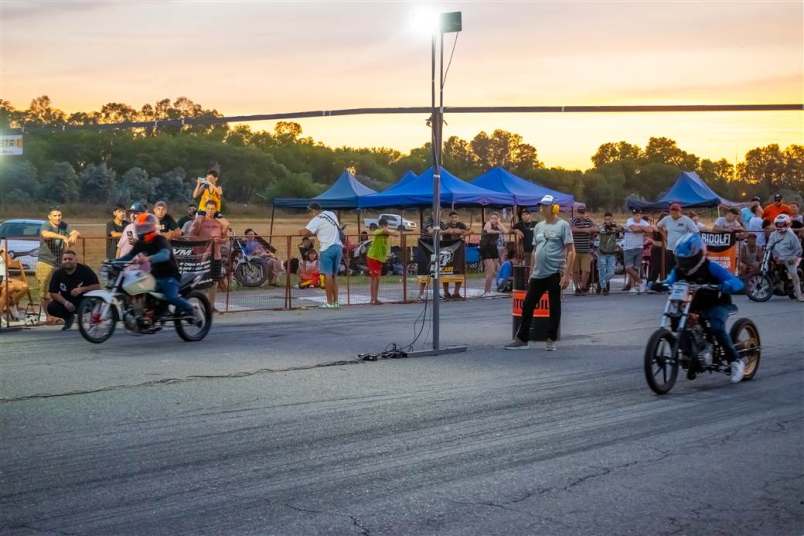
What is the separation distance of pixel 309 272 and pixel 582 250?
633 cm

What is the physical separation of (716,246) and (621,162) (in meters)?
89.0

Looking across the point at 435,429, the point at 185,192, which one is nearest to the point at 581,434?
the point at 435,429

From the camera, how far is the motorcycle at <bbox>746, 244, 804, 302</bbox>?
22391 millimetres

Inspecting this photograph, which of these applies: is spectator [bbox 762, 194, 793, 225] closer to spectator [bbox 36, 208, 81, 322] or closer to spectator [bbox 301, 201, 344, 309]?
spectator [bbox 301, 201, 344, 309]

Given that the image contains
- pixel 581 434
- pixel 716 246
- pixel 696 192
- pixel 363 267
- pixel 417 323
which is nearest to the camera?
pixel 581 434

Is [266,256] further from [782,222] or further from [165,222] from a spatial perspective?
[782,222]

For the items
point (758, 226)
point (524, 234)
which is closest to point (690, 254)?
point (524, 234)

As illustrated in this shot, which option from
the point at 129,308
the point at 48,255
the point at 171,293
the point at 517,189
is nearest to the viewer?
the point at 129,308

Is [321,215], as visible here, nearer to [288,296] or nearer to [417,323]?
[288,296]

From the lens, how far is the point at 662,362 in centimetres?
1076

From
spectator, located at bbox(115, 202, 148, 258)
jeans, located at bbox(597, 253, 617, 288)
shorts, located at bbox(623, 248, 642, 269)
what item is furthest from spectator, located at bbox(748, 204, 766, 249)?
spectator, located at bbox(115, 202, 148, 258)

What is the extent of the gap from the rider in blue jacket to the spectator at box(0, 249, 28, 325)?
10.3m

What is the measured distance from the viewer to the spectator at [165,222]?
59.3 feet

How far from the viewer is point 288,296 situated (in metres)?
21.1
